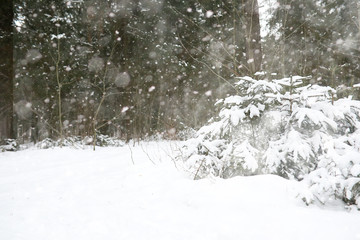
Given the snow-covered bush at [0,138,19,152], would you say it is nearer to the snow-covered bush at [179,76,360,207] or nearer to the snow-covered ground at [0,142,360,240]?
the snow-covered ground at [0,142,360,240]

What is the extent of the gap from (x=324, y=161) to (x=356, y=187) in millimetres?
314

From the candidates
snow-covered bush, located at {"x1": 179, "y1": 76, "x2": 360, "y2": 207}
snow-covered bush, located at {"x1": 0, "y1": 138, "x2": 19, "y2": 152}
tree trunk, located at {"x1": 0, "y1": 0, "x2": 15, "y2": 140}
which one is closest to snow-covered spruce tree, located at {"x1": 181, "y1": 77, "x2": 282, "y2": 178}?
snow-covered bush, located at {"x1": 179, "y1": 76, "x2": 360, "y2": 207}

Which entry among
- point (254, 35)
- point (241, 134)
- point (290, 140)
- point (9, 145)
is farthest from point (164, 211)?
point (9, 145)

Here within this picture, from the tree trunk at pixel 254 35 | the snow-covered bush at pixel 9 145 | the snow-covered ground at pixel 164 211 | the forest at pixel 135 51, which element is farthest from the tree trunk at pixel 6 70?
the tree trunk at pixel 254 35

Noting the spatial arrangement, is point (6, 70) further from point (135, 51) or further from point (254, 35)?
point (254, 35)

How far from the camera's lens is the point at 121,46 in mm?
9719

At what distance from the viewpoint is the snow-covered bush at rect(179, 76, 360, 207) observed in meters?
2.17

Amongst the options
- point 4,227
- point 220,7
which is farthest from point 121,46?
point 4,227

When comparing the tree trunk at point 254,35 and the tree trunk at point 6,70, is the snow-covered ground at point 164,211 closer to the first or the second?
the tree trunk at point 254,35

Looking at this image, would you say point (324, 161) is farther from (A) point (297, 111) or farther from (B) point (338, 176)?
(A) point (297, 111)

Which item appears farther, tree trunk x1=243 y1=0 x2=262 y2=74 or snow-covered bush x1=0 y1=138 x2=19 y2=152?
snow-covered bush x1=0 y1=138 x2=19 y2=152

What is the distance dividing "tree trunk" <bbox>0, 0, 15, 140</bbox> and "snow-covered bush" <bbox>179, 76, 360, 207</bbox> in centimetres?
857

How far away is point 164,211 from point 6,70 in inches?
372

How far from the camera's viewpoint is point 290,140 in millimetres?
2598
